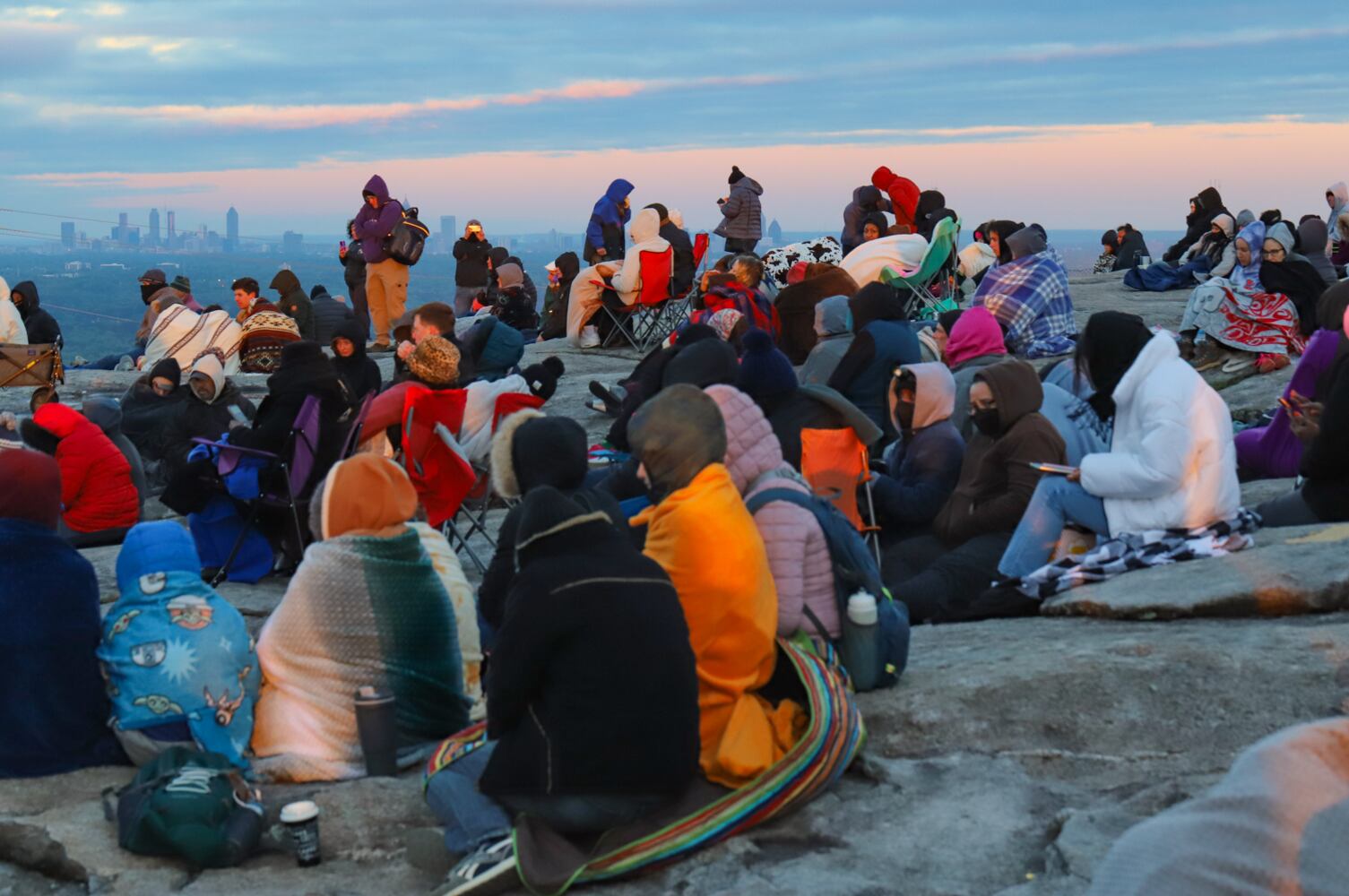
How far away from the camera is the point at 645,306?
626 inches

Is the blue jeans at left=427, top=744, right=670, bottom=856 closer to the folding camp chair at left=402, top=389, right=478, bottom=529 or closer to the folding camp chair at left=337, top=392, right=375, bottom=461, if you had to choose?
the folding camp chair at left=402, top=389, right=478, bottom=529

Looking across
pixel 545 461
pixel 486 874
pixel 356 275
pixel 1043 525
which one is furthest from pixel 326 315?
pixel 486 874

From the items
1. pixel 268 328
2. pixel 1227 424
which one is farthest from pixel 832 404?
pixel 268 328

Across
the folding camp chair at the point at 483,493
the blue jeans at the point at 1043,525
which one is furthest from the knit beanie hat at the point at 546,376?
the blue jeans at the point at 1043,525

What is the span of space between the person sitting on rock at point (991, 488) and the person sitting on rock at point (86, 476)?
4.59 meters

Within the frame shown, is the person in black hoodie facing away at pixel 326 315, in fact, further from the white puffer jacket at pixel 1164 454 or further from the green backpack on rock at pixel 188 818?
the green backpack on rock at pixel 188 818

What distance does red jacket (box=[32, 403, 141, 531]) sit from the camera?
862 centimetres

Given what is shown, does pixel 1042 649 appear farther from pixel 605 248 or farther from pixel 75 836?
pixel 605 248

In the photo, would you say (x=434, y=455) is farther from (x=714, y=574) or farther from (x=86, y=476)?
(x=714, y=574)

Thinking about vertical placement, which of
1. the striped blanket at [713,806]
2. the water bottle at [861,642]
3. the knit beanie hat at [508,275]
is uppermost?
the knit beanie hat at [508,275]

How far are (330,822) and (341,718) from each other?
19.9 inches

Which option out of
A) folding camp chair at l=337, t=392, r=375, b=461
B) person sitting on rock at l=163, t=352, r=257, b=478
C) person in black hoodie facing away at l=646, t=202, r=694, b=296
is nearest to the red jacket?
person sitting on rock at l=163, t=352, r=257, b=478

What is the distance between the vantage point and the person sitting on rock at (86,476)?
8.58m

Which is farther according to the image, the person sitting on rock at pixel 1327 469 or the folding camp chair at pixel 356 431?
the folding camp chair at pixel 356 431
